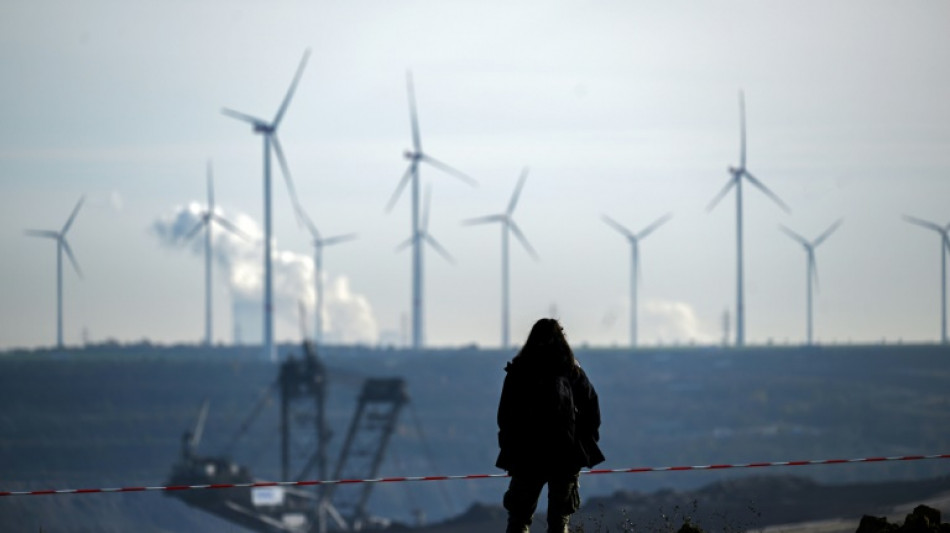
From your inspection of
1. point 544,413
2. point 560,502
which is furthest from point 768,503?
point 544,413

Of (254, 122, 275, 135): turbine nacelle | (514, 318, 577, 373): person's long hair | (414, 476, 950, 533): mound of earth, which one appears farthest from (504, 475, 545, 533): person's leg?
(254, 122, 275, 135): turbine nacelle

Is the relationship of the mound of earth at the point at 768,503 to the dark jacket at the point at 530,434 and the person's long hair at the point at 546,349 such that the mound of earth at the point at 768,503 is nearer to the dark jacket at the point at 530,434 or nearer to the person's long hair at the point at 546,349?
the dark jacket at the point at 530,434

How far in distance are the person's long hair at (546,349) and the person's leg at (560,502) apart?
1016mm

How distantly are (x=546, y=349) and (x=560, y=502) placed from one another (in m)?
1.39

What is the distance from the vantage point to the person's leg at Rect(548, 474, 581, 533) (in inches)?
722

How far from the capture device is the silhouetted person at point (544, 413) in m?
18.0

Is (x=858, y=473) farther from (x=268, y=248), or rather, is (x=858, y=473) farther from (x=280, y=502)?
(x=280, y=502)

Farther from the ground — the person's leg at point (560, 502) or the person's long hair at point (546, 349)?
the person's long hair at point (546, 349)

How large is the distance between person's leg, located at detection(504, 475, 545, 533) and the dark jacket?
0.46 feet

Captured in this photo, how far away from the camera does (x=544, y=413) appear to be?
18125mm

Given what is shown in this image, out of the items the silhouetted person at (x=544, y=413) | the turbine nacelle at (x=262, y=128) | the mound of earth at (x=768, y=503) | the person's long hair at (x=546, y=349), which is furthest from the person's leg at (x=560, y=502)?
the turbine nacelle at (x=262, y=128)

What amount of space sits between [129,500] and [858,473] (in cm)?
6380

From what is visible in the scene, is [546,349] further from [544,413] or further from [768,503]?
[768,503]

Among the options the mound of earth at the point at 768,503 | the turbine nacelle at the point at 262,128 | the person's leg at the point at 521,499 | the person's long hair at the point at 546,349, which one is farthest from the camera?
the turbine nacelle at the point at 262,128
